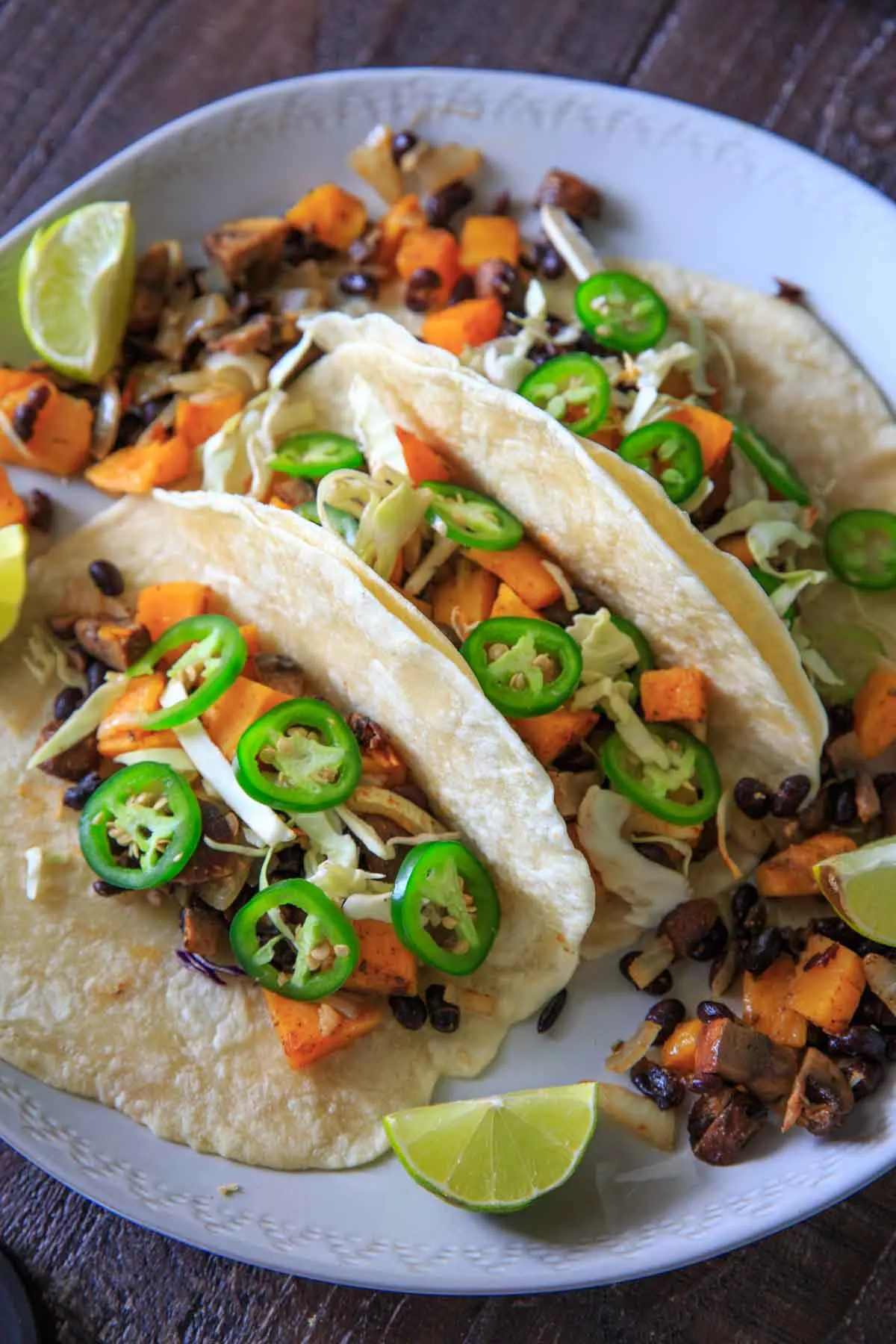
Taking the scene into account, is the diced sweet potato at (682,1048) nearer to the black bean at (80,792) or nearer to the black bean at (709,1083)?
the black bean at (709,1083)

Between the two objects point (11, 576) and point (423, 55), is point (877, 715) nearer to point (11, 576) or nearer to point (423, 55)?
point (11, 576)

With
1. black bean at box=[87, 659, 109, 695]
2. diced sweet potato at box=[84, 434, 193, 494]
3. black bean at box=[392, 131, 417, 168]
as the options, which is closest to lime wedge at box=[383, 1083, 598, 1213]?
black bean at box=[87, 659, 109, 695]

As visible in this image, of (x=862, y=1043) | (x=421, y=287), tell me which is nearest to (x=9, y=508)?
Answer: (x=421, y=287)

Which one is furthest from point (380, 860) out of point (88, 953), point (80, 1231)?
point (80, 1231)

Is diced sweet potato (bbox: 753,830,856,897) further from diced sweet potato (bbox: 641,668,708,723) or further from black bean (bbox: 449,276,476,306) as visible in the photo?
black bean (bbox: 449,276,476,306)

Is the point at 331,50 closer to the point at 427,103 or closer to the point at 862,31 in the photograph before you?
the point at 427,103

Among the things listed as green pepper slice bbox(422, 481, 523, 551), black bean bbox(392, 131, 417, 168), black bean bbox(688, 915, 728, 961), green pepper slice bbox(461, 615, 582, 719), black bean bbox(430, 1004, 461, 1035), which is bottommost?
black bean bbox(430, 1004, 461, 1035)

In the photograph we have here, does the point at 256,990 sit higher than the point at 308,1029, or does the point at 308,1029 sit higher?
the point at 308,1029

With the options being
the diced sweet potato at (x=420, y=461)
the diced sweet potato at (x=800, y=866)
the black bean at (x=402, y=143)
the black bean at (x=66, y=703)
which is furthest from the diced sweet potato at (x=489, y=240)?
the diced sweet potato at (x=800, y=866)
